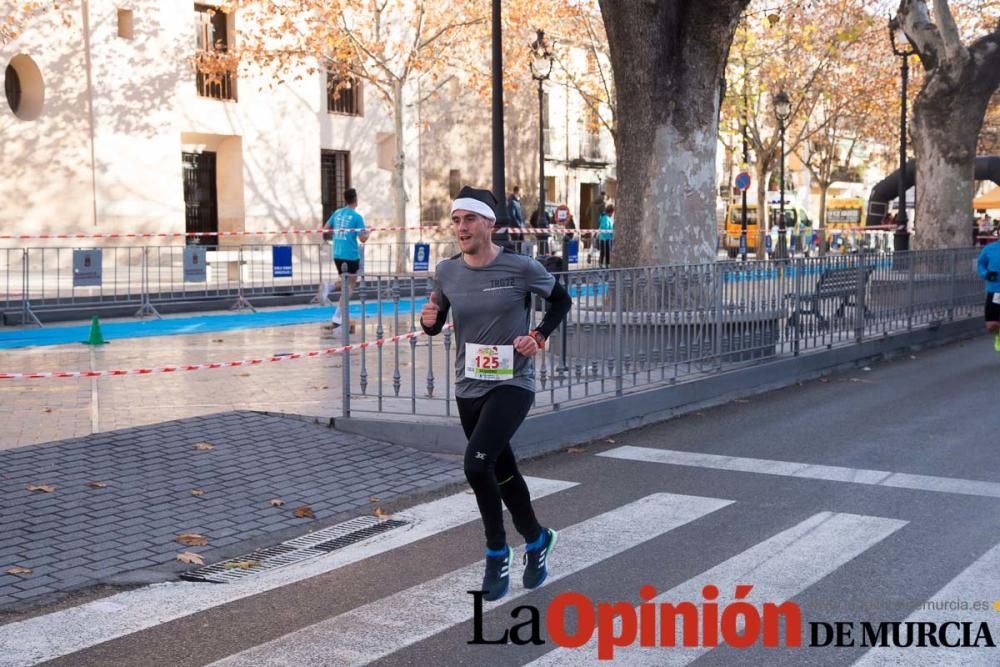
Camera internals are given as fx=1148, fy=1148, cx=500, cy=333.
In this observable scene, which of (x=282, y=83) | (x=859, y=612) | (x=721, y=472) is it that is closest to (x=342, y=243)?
(x=721, y=472)

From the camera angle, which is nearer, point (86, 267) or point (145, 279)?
point (86, 267)

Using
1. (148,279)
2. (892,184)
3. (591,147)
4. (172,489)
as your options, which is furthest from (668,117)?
(591,147)

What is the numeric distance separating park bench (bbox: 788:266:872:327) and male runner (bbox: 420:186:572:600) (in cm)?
751

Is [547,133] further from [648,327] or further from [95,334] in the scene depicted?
[648,327]

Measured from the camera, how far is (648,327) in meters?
10.3

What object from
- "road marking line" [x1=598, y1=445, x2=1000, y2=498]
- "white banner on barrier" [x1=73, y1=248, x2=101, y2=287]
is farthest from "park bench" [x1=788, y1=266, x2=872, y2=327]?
"white banner on barrier" [x1=73, y1=248, x2=101, y2=287]

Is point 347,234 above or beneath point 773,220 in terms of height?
beneath

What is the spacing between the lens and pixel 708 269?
10906mm

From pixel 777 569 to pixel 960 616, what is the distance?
0.96 metres

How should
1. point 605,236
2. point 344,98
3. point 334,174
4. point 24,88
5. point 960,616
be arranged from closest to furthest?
point 960,616 → point 24,88 → point 605,236 → point 344,98 → point 334,174

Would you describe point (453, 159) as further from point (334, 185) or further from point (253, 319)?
point (253, 319)

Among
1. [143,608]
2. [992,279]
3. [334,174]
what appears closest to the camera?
[143,608]

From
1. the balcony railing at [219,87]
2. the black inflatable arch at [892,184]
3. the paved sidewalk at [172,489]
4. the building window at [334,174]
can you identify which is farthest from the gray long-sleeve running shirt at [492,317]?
the black inflatable arch at [892,184]

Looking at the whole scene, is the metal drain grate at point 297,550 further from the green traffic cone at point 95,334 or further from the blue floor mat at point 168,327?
the green traffic cone at point 95,334
